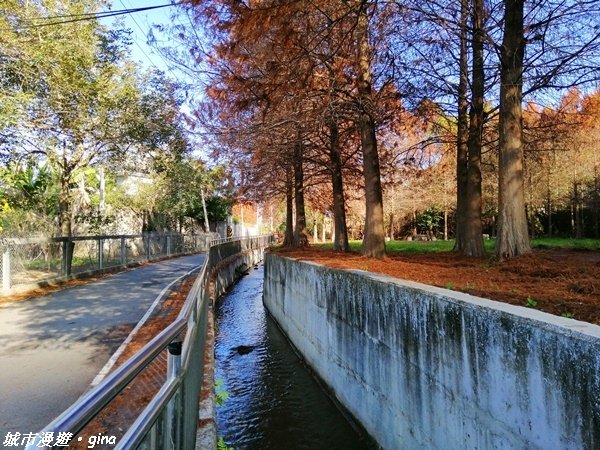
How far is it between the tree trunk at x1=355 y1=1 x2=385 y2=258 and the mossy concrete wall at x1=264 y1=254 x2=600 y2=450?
3.83 m

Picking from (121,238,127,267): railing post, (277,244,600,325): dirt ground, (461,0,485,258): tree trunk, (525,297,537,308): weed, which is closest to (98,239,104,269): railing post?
(121,238,127,267): railing post

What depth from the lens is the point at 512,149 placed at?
8.98m

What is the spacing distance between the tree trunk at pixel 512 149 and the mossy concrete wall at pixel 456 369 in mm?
3526

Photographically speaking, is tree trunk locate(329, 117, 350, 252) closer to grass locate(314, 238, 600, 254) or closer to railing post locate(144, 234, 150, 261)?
grass locate(314, 238, 600, 254)

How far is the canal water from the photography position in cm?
721

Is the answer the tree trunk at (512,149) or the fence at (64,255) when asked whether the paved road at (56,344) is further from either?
the tree trunk at (512,149)

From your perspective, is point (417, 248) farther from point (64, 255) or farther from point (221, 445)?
point (221, 445)

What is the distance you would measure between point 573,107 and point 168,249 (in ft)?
74.6

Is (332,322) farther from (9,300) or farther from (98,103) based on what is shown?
(98,103)

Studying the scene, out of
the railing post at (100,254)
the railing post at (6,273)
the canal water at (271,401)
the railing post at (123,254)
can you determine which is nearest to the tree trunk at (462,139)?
the canal water at (271,401)

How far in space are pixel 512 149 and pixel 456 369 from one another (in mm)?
5904

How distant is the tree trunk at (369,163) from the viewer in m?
12.1

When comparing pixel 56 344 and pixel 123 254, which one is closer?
pixel 56 344

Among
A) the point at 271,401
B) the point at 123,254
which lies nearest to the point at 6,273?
the point at 123,254
